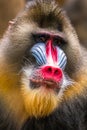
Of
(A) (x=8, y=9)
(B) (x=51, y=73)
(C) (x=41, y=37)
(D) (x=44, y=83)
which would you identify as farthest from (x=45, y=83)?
(A) (x=8, y=9)

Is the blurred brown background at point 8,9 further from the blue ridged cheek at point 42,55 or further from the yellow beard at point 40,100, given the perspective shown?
the yellow beard at point 40,100

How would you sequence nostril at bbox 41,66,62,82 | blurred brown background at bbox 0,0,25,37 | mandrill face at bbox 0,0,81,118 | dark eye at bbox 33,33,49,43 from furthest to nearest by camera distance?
blurred brown background at bbox 0,0,25,37 → dark eye at bbox 33,33,49,43 → mandrill face at bbox 0,0,81,118 → nostril at bbox 41,66,62,82

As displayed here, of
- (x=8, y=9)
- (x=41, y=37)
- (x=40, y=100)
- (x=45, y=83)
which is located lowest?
(x=40, y=100)

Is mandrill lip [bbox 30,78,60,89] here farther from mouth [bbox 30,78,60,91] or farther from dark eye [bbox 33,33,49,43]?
dark eye [bbox 33,33,49,43]

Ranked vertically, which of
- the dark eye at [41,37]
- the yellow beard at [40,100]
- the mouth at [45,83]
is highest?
the dark eye at [41,37]

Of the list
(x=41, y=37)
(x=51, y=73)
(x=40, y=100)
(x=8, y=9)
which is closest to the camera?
(x=51, y=73)

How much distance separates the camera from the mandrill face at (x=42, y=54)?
3.90 meters

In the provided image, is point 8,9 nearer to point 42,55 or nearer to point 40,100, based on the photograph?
point 42,55

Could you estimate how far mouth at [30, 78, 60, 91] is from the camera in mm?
3844

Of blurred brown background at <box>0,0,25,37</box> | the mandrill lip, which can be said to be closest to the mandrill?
the mandrill lip

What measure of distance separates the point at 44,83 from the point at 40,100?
0.45 feet

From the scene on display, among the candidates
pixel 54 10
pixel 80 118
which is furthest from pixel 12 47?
pixel 80 118

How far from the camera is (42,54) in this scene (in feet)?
13.0

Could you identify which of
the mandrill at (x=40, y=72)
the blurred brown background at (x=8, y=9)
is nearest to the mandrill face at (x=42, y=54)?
the mandrill at (x=40, y=72)
